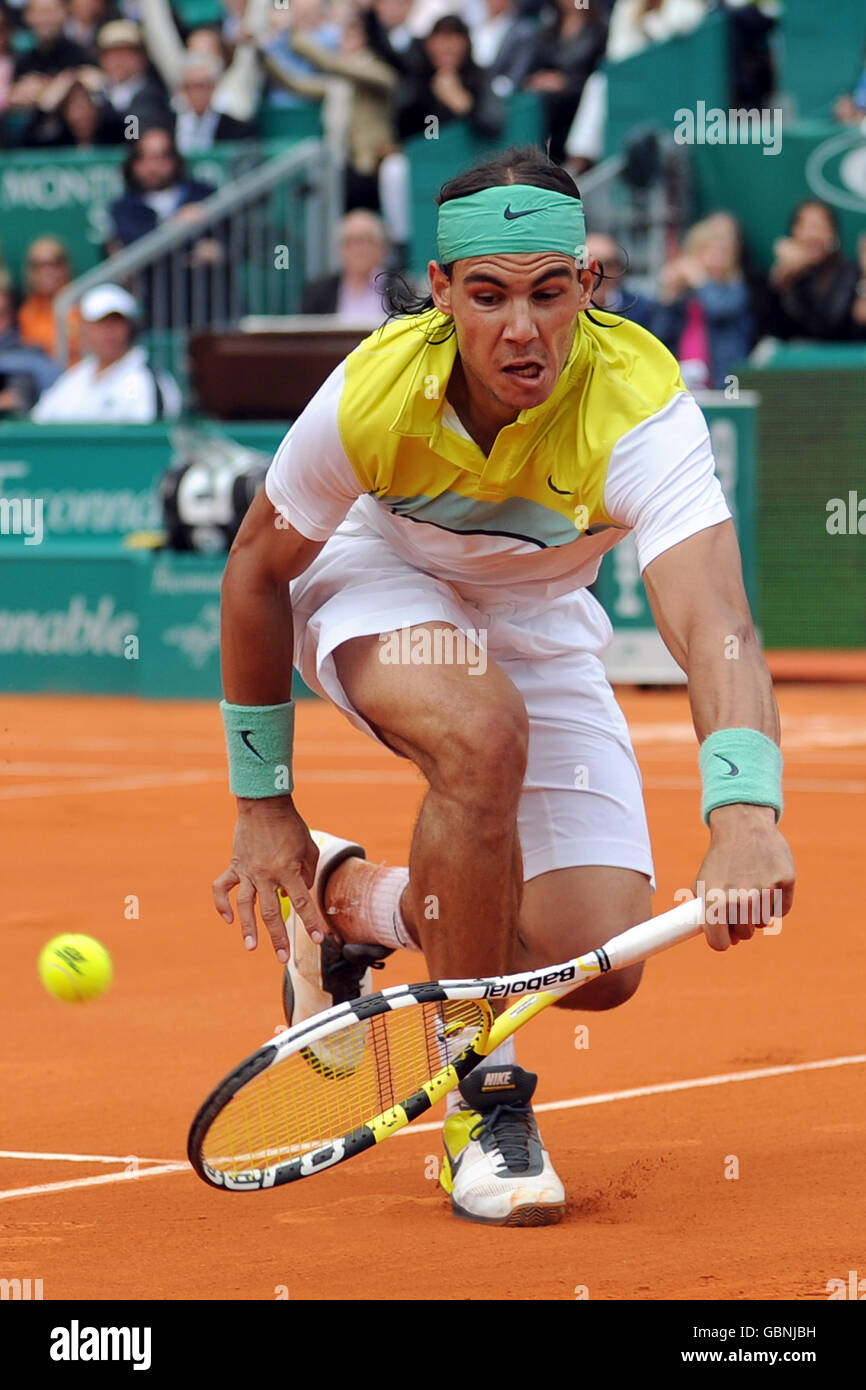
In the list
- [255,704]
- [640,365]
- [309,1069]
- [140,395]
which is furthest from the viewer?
[140,395]

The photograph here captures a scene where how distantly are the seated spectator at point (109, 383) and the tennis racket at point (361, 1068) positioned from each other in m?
11.0

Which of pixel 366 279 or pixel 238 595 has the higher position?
pixel 366 279

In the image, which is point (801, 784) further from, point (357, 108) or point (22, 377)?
point (357, 108)

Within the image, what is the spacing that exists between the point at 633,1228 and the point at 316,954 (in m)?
1.19

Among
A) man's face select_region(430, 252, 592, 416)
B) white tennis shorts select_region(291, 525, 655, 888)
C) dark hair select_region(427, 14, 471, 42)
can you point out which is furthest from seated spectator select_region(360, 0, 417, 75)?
man's face select_region(430, 252, 592, 416)

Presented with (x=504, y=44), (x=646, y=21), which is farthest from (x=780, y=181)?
(x=504, y=44)

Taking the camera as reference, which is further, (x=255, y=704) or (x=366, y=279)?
(x=366, y=279)

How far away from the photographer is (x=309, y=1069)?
381cm

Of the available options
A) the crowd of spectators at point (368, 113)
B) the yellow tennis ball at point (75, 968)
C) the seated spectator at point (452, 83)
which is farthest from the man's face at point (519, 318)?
the seated spectator at point (452, 83)

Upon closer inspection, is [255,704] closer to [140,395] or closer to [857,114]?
[140,395]

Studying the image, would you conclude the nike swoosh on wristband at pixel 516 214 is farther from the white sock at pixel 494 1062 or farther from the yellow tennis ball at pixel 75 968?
the yellow tennis ball at pixel 75 968

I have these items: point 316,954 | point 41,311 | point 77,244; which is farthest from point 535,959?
point 77,244

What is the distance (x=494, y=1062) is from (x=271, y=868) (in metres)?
0.56

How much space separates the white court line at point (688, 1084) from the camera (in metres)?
5.04
